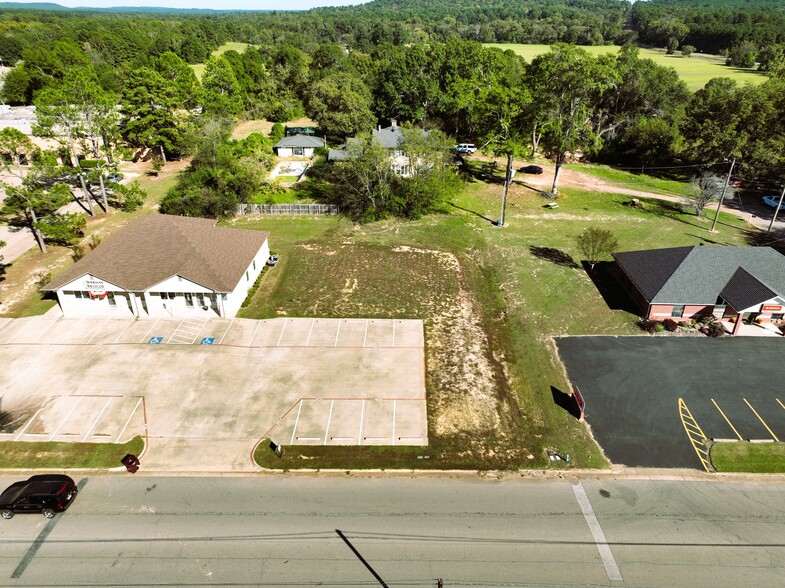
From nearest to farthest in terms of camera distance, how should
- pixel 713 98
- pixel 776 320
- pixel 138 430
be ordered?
pixel 138 430
pixel 776 320
pixel 713 98

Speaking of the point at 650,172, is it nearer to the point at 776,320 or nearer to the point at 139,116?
the point at 776,320

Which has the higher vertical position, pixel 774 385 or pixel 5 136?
pixel 5 136

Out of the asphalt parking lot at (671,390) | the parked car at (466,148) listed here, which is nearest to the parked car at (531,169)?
the parked car at (466,148)

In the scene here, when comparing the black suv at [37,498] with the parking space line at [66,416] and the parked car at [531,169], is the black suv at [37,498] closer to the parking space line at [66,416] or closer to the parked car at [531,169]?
the parking space line at [66,416]

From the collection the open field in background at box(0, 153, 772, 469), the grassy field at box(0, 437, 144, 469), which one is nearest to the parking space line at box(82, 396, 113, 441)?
the grassy field at box(0, 437, 144, 469)

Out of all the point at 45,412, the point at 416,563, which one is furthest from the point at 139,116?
the point at 416,563
